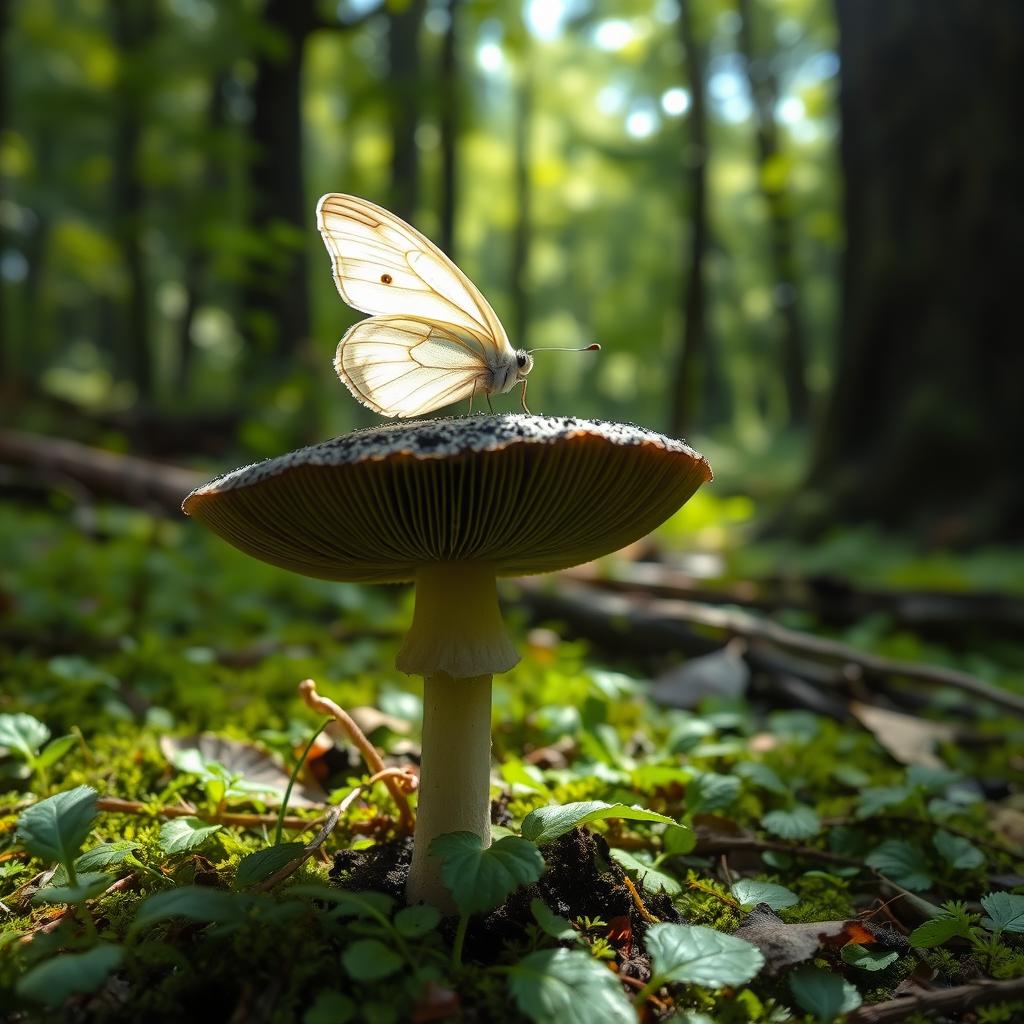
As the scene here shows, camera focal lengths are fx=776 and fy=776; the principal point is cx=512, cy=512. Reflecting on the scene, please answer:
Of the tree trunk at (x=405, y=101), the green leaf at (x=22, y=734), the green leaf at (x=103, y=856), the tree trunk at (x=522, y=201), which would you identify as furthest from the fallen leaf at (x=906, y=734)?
the tree trunk at (x=522, y=201)

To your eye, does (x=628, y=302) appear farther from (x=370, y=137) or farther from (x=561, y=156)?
(x=370, y=137)

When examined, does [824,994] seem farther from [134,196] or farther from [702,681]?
[134,196]

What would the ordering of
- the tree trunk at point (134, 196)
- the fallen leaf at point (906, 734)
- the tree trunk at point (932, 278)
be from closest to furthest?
the fallen leaf at point (906, 734) → the tree trunk at point (932, 278) → the tree trunk at point (134, 196)

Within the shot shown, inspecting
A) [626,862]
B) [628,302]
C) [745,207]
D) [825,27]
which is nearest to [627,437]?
[626,862]

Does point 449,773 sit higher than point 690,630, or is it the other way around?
point 449,773

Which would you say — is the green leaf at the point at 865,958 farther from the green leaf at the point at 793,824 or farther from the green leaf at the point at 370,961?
the green leaf at the point at 370,961

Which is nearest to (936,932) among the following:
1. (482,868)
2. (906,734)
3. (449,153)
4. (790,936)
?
(790,936)
